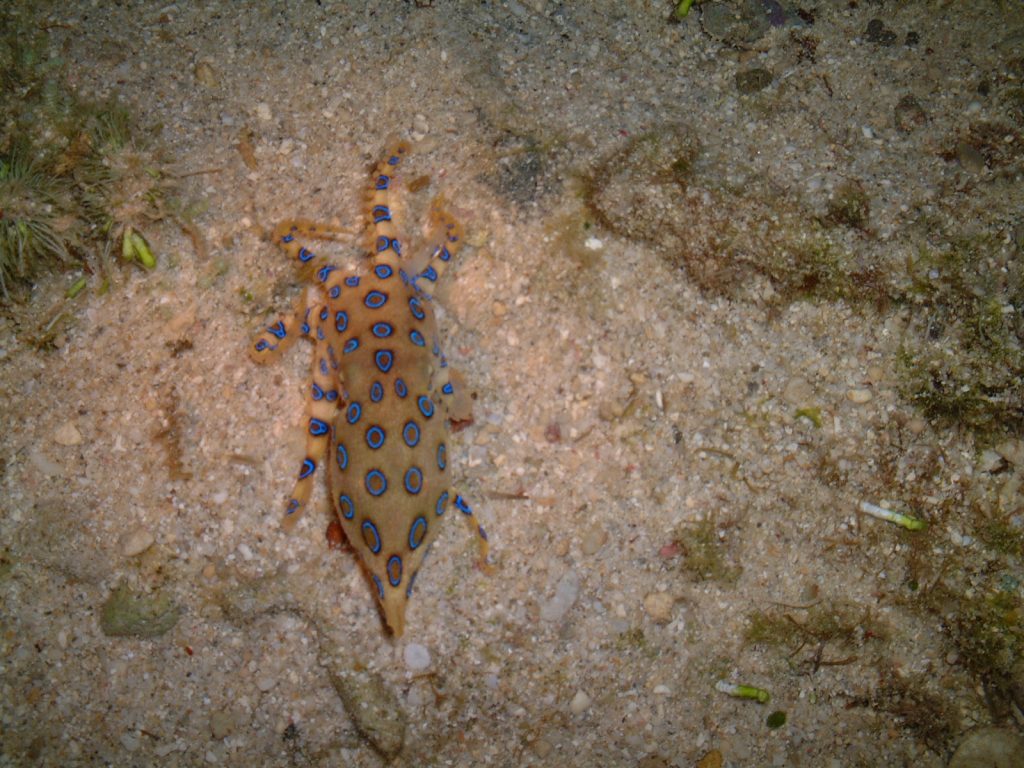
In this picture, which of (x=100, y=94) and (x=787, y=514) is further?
(x=100, y=94)

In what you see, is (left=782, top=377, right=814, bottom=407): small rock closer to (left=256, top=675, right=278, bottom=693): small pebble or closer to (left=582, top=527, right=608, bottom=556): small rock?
(left=582, top=527, right=608, bottom=556): small rock

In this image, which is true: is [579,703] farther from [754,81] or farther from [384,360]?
[754,81]

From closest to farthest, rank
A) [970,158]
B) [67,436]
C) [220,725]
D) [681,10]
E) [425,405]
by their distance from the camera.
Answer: [425,405], [220,725], [67,436], [970,158], [681,10]

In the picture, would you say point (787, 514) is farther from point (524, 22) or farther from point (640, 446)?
point (524, 22)

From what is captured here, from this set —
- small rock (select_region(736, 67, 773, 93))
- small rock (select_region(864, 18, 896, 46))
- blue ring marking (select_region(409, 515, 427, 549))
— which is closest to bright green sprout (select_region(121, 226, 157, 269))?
blue ring marking (select_region(409, 515, 427, 549))

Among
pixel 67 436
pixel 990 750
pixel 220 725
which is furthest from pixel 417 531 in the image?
pixel 990 750

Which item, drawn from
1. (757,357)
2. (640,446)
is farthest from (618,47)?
(640,446)
